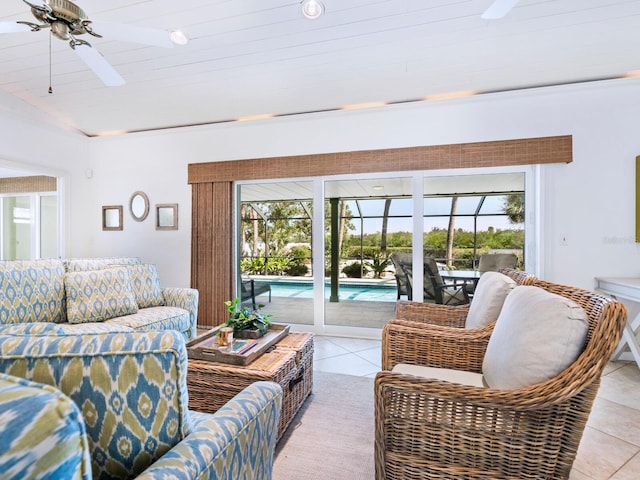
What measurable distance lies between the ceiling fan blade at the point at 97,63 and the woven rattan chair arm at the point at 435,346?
2.60m

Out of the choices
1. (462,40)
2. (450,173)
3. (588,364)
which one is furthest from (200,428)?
(450,173)

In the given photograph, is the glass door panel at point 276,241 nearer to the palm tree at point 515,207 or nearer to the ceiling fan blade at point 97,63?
the ceiling fan blade at point 97,63

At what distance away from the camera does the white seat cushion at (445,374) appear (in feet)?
4.98

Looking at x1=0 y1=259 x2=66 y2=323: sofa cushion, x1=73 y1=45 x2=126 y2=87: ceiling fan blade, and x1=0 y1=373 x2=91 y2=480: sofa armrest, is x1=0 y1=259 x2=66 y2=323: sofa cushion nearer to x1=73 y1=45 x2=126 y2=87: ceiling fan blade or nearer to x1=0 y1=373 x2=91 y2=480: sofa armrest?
x1=73 y1=45 x2=126 y2=87: ceiling fan blade

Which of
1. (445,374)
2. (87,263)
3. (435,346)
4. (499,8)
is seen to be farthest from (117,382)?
(87,263)

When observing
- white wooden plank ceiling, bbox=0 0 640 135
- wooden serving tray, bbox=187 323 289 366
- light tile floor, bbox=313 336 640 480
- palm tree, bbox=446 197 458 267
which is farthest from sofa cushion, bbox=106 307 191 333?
palm tree, bbox=446 197 458 267

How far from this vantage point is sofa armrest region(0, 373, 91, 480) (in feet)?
1.29

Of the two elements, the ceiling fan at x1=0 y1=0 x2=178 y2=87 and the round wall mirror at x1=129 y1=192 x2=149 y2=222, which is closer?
the ceiling fan at x1=0 y1=0 x2=178 y2=87

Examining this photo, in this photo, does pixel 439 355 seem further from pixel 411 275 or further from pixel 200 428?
pixel 411 275

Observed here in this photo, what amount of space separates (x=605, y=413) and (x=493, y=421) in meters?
1.63

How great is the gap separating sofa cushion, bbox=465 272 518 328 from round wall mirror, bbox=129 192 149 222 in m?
4.10

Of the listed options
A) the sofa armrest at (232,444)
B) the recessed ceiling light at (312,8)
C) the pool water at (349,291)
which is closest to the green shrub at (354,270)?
the pool water at (349,291)

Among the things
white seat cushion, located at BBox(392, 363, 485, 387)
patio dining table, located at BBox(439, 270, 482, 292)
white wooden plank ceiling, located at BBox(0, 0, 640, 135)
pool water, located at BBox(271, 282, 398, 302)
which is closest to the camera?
white seat cushion, located at BBox(392, 363, 485, 387)

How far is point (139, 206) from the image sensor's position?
4426mm
